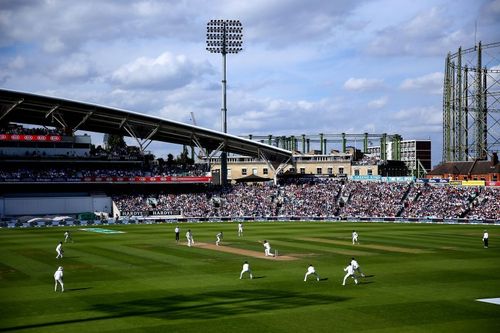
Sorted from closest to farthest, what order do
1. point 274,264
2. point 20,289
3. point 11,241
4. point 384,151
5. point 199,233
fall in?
point 20,289, point 274,264, point 11,241, point 199,233, point 384,151

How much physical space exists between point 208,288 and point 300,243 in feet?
71.1

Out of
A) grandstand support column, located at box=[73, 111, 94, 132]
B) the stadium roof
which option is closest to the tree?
the stadium roof

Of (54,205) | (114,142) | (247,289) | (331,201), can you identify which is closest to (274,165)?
(331,201)

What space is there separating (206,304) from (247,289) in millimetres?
3761

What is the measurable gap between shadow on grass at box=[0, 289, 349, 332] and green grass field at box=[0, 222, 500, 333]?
42 mm

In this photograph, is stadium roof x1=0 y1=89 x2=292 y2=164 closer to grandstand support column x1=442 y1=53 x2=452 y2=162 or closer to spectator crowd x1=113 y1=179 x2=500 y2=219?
spectator crowd x1=113 y1=179 x2=500 y2=219

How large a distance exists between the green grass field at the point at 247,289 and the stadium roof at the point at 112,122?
33821 mm

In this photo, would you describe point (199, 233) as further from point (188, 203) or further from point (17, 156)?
point (17, 156)

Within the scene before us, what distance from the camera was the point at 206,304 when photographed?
2406cm

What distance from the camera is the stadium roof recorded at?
77562 mm

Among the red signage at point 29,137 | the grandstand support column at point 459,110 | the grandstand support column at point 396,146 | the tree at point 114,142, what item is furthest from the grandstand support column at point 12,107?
the grandstand support column at point 396,146

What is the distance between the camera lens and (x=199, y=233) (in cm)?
5934

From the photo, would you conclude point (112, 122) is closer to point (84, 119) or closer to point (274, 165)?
point (84, 119)

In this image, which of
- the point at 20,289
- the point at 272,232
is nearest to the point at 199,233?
the point at 272,232
